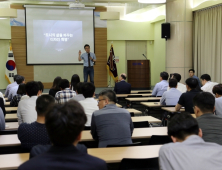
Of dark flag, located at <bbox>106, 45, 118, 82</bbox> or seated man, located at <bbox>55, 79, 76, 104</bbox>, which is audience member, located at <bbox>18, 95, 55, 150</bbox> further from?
dark flag, located at <bbox>106, 45, 118, 82</bbox>

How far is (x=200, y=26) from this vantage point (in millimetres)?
10633

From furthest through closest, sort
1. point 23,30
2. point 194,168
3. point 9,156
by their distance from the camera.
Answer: point 23,30
point 9,156
point 194,168

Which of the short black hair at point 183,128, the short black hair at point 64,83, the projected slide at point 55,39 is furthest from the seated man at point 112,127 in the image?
the projected slide at point 55,39

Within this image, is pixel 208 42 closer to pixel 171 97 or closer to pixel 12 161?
pixel 171 97

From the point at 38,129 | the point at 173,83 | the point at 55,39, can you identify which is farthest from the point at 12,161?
the point at 55,39

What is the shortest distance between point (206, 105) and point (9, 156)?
1953 mm

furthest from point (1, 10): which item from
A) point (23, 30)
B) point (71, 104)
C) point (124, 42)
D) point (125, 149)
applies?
point (71, 104)

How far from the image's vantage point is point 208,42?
401 inches

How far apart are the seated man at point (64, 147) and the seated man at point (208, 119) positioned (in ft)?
5.18

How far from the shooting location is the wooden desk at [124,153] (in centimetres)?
268

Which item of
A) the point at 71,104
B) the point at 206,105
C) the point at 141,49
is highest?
the point at 141,49

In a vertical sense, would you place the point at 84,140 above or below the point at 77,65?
below

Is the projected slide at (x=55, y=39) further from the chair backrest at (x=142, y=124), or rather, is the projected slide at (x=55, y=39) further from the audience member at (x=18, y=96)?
the chair backrest at (x=142, y=124)

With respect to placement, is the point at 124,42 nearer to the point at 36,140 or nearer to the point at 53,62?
the point at 53,62
